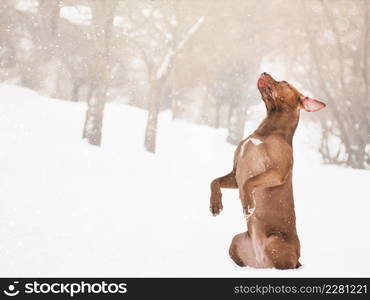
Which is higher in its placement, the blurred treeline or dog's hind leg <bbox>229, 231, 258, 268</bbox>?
the blurred treeline

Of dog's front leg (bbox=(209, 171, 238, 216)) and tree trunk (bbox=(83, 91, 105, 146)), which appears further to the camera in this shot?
tree trunk (bbox=(83, 91, 105, 146))

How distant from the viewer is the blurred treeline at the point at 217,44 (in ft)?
41.9

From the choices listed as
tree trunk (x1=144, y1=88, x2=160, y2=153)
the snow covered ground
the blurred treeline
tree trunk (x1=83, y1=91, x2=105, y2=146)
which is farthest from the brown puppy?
tree trunk (x1=144, y1=88, x2=160, y2=153)

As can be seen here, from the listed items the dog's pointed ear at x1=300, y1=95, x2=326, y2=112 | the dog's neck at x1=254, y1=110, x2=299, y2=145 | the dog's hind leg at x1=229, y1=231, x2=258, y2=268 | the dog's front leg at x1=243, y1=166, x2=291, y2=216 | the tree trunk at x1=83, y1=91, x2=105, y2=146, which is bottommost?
the dog's hind leg at x1=229, y1=231, x2=258, y2=268

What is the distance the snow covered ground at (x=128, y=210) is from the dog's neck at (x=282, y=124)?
3.16 feet

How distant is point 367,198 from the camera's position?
8.03 meters

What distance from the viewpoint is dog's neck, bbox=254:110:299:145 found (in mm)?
3193

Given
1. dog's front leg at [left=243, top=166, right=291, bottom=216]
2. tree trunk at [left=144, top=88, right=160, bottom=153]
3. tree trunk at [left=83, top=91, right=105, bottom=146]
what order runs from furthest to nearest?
1. tree trunk at [left=144, top=88, right=160, bottom=153]
2. tree trunk at [left=83, top=91, right=105, bottom=146]
3. dog's front leg at [left=243, top=166, right=291, bottom=216]

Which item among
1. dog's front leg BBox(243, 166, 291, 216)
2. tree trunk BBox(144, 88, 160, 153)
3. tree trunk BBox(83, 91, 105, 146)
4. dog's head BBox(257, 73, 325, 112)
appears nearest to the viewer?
→ dog's front leg BBox(243, 166, 291, 216)

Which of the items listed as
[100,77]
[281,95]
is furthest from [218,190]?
[100,77]

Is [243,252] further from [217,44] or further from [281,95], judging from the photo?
[217,44]

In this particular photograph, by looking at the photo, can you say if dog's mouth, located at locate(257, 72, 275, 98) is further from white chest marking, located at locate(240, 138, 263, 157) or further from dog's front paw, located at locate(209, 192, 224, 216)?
dog's front paw, located at locate(209, 192, 224, 216)

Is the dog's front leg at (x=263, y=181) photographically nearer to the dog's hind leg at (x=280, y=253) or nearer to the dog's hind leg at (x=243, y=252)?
the dog's hind leg at (x=280, y=253)

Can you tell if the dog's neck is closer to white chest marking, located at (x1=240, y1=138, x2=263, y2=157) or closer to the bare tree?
white chest marking, located at (x1=240, y1=138, x2=263, y2=157)
